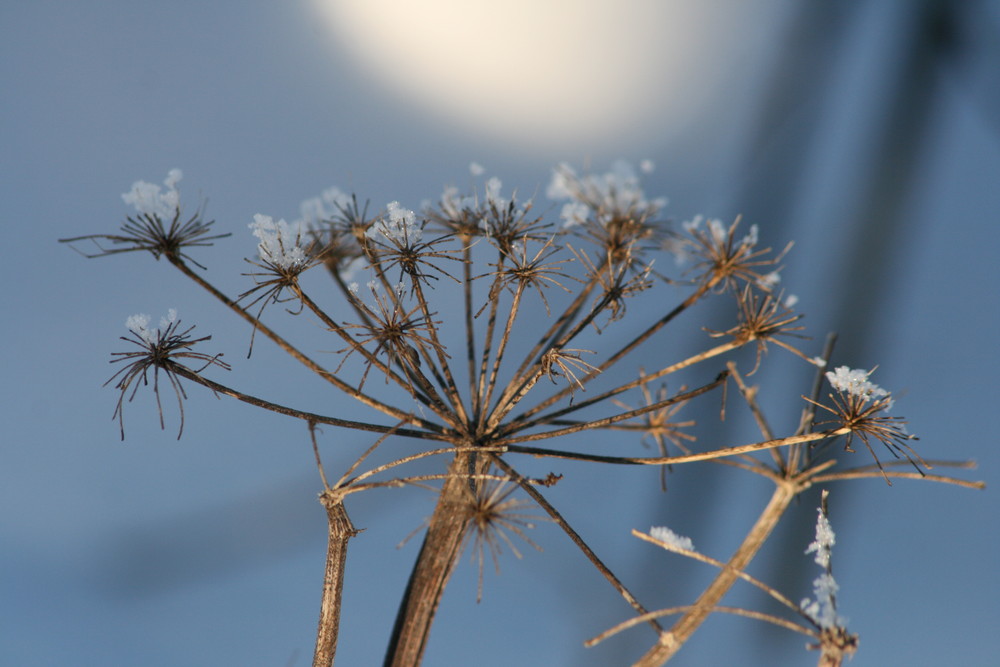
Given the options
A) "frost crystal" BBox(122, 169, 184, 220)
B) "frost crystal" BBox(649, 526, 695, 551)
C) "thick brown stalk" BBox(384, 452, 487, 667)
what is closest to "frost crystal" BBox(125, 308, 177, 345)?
"frost crystal" BBox(122, 169, 184, 220)

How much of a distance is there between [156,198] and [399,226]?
0.29m

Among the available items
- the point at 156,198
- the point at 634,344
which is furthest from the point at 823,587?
the point at 156,198

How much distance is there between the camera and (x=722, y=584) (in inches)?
33.0

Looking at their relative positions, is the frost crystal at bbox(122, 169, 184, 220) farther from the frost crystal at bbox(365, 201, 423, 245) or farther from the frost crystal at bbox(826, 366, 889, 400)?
the frost crystal at bbox(826, 366, 889, 400)

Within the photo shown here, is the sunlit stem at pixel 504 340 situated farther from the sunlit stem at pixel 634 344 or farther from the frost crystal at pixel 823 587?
the frost crystal at pixel 823 587

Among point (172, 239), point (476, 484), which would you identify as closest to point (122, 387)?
point (172, 239)

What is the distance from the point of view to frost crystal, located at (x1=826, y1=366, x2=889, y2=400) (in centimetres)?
79

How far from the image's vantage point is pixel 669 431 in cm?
107

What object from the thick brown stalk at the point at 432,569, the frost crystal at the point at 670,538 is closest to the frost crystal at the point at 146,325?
the thick brown stalk at the point at 432,569

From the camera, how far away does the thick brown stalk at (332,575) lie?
0.78 metres

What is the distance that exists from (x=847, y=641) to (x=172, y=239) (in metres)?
0.84

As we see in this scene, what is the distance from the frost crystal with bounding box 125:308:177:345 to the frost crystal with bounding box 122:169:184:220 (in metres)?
0.12

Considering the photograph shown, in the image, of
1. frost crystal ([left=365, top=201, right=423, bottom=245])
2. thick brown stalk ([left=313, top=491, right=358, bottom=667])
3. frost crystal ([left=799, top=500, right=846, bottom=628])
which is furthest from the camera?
frost crystal ([left=365, top=201, right=423, bottom=245])

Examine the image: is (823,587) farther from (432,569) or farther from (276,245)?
(276,245)
